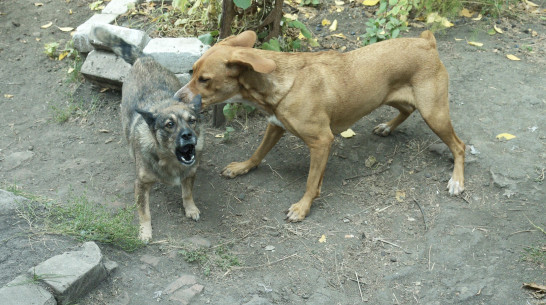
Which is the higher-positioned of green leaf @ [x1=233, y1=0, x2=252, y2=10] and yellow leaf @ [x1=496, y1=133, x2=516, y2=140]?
green leaf @ [x1=233, y1=0, x2=252, y2=10]

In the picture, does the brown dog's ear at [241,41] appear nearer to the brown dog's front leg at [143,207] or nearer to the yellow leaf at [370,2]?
the brown dog's front leg at [143,207]

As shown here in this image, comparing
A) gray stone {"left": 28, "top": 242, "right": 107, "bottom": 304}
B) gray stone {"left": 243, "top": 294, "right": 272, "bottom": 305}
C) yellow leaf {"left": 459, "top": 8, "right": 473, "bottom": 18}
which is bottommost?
gray stone {"left": 243, "top": 294, "right": 272, "bottom": 305}

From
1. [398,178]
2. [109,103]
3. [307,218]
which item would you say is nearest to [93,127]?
A: [109,103]

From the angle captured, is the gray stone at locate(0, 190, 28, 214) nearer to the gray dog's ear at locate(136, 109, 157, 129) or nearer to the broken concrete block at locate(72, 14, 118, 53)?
the gray dog's ear at locate(136, 109, 157, 129)

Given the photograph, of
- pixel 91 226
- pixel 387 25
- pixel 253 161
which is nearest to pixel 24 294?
pixel 91 226

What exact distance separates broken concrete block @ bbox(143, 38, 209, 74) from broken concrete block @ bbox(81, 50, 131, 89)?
1.79ft

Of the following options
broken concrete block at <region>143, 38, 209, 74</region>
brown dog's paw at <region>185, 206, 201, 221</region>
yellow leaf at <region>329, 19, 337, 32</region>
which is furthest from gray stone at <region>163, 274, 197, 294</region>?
yellow leaf at <region>329, 19, 337, 32</region>

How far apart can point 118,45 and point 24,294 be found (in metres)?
3.71

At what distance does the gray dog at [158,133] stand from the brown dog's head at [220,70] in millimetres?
214

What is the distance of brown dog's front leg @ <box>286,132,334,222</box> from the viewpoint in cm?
533

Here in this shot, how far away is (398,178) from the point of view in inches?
234

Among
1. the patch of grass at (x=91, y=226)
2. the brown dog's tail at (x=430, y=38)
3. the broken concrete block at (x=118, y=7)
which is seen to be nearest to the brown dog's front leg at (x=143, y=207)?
the patch of grass at (x=91, y=226)

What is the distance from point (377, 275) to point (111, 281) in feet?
→ 7.20

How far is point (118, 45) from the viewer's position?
6648 mm
